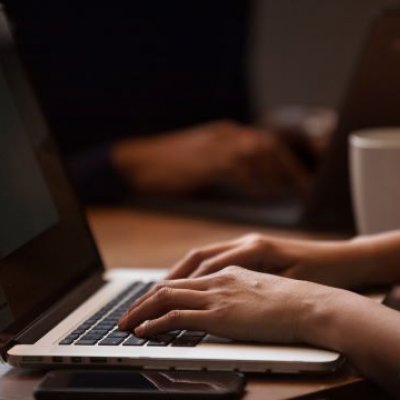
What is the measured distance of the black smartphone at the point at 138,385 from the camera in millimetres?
686

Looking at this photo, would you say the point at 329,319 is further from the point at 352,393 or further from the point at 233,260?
the point at 233,260

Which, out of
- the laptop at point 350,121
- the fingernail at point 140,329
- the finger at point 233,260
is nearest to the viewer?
the fingernail at point 140,329

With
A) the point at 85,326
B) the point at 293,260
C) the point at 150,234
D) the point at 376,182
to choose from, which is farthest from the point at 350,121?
the point at 85,326

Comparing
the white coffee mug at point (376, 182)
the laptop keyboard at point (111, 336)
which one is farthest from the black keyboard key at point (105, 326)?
the white coffee mug at point (376, 182)

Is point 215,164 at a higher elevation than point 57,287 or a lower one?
lower

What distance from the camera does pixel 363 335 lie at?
0.75 m

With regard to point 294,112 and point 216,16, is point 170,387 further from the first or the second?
point 216,16

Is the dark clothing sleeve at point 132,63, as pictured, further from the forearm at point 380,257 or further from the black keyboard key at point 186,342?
the black keyboard key at point 186,342

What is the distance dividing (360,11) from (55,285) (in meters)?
2.33

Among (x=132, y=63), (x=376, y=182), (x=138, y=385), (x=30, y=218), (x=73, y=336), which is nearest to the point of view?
(x=138, y=385)

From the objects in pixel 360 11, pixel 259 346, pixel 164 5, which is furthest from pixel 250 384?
pixel 360 11

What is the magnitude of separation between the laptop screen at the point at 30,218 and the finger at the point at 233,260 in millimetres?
139

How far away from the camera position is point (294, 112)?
2180 millimetres

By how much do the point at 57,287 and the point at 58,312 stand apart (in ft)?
0.24
